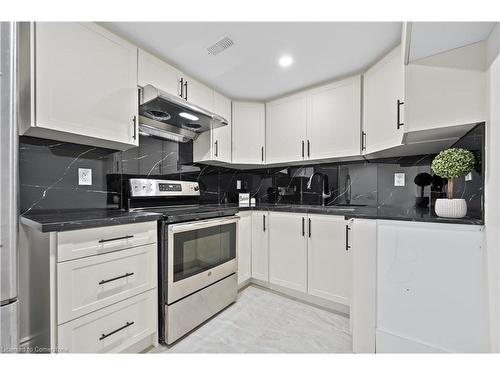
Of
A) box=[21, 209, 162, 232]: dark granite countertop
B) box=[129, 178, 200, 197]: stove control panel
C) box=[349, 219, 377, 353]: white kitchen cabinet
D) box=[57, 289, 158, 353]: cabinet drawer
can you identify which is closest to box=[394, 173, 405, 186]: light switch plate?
box=[349, 219, 377, 353]: white kitchen cabinet

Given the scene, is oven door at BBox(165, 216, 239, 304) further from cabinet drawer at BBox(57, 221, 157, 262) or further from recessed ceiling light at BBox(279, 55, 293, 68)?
recessed ceiling light at BBox(279, 55, 293, 68)

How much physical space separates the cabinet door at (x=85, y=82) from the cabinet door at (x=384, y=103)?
1.95 m

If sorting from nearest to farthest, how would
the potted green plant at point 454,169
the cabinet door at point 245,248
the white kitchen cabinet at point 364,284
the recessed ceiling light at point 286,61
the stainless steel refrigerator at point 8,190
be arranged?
the stainless steel refrigerator at point 8,190
the potted green plant at point 454,169
the white kitchen cabinet at point 364,284
the recessed ceiling light at point 286,61
the cabinet door at point 245,248

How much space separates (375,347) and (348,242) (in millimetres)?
734

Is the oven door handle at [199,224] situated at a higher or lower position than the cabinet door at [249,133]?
lower

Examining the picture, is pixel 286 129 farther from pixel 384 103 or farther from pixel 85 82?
pixel 85 82

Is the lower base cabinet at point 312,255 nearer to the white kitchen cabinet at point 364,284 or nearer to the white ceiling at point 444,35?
the white kitchen cabinet at point 364,284

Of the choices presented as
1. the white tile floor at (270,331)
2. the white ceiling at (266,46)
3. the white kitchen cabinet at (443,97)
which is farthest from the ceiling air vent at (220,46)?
the white tile floor at (270,331)

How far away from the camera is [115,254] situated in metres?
1.23

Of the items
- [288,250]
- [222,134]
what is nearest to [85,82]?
[222,134]

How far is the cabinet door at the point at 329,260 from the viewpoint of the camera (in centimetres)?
185

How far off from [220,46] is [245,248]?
188 cm

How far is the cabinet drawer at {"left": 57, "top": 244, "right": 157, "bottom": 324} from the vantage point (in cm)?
106
